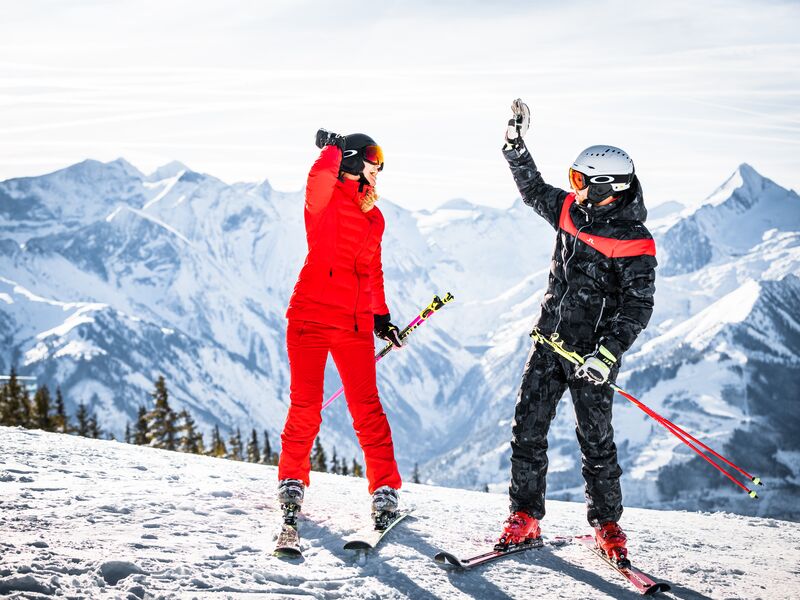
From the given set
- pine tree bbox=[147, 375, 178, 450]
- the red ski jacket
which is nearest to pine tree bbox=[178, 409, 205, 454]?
pine tree bbox=[147, 375, 178, 450]

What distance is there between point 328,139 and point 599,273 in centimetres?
277

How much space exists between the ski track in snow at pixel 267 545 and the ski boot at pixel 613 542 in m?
0.15

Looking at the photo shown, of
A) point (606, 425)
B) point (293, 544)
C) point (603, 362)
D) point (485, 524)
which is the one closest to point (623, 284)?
point (603, 362)

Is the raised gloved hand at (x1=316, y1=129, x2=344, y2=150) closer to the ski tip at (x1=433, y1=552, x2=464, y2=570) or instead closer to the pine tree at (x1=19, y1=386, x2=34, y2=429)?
the ski tip at (x1=433, y1=552, x2=464, y2=570)

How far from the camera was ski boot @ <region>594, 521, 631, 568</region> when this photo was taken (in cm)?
674

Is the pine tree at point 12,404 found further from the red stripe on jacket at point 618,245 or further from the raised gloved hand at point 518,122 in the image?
the red stripe on jacket at point 618,245

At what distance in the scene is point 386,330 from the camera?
8023mm

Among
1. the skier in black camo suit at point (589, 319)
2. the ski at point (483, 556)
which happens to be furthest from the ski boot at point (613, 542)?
the ski at point (483, 556)

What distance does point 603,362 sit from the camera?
6.43 meters

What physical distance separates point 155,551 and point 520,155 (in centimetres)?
480

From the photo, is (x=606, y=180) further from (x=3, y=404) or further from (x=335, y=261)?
(x=3, y=404)

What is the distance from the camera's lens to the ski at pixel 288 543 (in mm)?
6262

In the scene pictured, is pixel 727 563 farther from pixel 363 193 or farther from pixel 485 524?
pixel 363 193

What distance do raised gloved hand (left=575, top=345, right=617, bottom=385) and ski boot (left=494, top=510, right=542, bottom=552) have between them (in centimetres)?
Answer: 156
